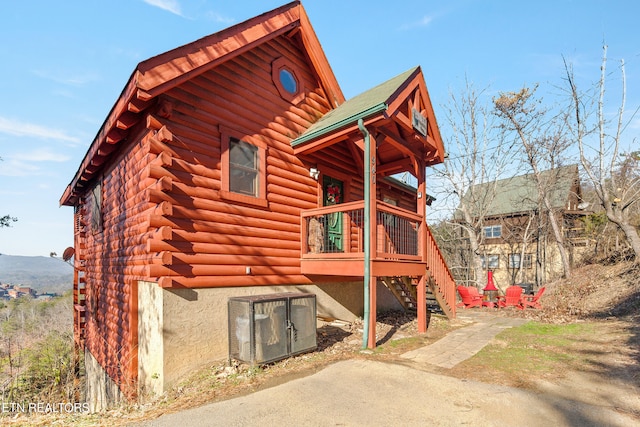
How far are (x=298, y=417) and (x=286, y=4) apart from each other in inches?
349

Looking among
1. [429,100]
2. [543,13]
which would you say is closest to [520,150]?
[543,13]

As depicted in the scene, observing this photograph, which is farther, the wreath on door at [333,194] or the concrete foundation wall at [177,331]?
the wreath on door at [333,194]

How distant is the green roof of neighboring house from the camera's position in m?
20.5

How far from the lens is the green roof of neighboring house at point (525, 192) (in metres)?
20.5

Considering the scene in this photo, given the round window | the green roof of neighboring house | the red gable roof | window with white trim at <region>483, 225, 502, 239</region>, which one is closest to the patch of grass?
the red gable roof

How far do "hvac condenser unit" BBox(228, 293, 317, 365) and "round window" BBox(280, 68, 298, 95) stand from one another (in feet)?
17.7

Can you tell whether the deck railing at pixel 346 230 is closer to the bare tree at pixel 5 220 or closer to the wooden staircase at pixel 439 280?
the wooden staircase at pixel 439 280

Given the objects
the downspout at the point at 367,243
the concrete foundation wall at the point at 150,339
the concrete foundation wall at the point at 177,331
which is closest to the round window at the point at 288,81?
the downspout at the point at 367,243

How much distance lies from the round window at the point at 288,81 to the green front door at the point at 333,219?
97.2 inches

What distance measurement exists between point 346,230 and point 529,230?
2254cm

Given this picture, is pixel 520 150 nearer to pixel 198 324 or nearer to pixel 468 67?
pixel 468 67

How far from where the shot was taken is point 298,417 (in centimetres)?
378

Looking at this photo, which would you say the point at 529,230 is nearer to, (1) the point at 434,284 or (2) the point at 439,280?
(2) the point at 439,280

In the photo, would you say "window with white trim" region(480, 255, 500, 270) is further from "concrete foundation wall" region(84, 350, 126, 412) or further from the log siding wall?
"concrete foundation wall" region(84, 350, 126, 412)
